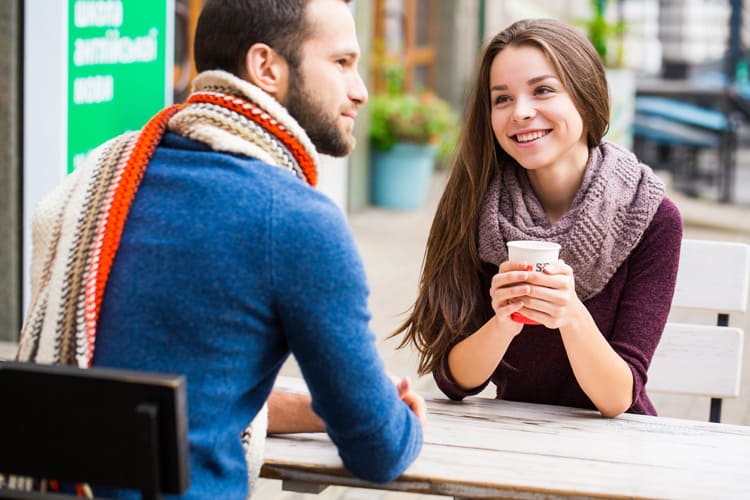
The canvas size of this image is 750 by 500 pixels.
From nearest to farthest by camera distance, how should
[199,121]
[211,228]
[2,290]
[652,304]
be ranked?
[211,228]
[199,121]
[652,304]
[2,290]

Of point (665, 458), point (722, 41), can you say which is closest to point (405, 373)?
point (665, 458)

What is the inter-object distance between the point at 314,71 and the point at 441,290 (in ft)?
2.48

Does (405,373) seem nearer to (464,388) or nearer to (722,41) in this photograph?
(464,388)

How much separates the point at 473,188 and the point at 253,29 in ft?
2.82

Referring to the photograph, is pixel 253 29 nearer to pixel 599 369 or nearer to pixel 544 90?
pixel 544 90

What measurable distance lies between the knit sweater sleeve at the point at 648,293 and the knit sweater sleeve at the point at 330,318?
28.9 inches

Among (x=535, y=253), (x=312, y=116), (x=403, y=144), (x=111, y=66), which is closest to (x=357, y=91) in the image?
(x=312, y=116)

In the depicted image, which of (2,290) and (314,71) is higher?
(314,71)

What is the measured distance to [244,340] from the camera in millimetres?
1621

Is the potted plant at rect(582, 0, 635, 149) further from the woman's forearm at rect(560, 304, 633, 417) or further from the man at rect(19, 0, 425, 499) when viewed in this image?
Answer: the man at rect(19, 0, 425, 499)

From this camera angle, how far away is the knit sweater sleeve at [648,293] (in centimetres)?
225

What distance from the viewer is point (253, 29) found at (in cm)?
175

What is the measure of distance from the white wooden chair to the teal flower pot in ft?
22.1

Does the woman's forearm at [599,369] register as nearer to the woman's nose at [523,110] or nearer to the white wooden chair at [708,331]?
the woman's nose at [523,110]
